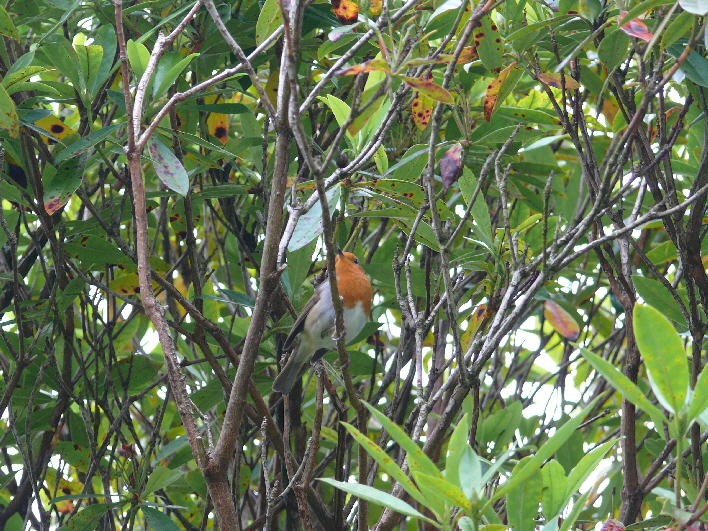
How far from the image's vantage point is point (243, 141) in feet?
11.3

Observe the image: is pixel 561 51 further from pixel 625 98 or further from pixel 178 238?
pixel 178 238

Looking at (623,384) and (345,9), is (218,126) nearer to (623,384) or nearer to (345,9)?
(345,9)

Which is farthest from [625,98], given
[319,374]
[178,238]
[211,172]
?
[178,238]

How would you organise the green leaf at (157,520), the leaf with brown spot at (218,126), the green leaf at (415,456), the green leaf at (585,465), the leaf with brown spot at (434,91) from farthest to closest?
the leaf with brown spot at (218,126), the green leaf at (157,520), the leaf with brown spot at (434,91), the green leaf at (585,465), the green leaf at (415,456)

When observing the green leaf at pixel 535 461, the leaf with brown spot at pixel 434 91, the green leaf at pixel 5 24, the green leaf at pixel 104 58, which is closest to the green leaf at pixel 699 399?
the green leaf at pixel 535 461

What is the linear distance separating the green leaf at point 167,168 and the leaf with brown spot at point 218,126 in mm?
1302

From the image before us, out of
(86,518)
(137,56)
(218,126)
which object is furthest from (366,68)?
(218,126)

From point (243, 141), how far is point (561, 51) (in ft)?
4.55

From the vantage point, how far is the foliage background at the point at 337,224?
1966 mm

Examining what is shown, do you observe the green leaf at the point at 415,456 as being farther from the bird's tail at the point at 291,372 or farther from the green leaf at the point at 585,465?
the bird's tail at the point at 291,372

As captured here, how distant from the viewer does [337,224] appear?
2268 millimetres

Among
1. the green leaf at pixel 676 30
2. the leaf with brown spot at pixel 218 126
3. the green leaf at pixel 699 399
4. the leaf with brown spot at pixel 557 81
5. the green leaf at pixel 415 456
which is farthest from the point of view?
the leaf with brown spot at pixel 218 126

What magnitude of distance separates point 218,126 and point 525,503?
2.69m

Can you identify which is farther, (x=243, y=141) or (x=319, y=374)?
(x=243, y=141)
